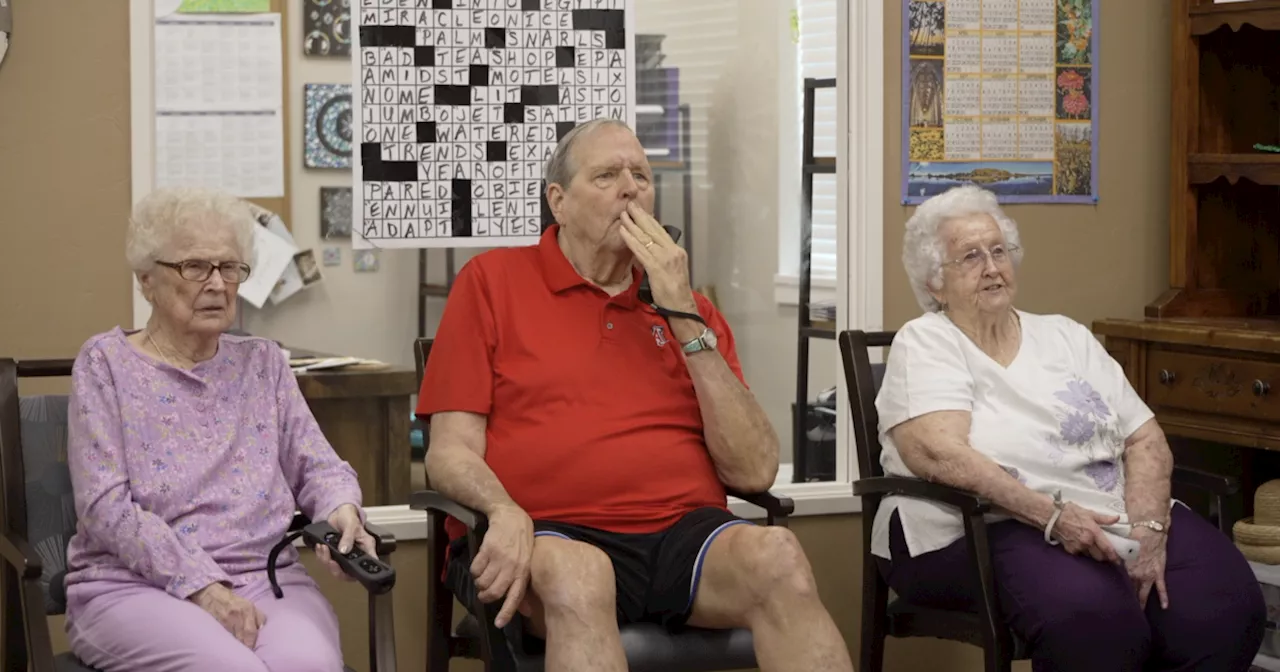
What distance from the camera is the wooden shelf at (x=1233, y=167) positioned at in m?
3.30

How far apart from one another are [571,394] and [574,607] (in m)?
0.45

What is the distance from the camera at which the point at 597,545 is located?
244cm

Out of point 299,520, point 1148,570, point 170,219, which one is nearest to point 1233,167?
point 1148,570

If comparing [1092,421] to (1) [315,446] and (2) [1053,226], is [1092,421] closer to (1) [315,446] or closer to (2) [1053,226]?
(2) [1053,226]

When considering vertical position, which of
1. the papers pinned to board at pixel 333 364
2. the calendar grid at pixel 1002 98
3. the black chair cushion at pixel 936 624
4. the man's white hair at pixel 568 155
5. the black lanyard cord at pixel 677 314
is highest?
the calendar grid at pixel 1002 98

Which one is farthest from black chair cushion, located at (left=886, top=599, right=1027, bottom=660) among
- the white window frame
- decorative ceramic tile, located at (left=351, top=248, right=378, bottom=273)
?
decorative ceramic tile, located at (left=351, top=248, right=378, bottom=273)

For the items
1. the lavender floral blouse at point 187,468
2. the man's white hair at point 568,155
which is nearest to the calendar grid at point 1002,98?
the man's white hair at point 568,155

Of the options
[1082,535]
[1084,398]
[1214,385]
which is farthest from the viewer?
[1214,385]

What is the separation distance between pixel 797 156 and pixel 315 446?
4.73 feet

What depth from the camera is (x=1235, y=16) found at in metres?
3.35

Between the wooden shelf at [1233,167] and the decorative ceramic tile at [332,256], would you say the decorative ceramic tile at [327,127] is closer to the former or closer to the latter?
the decorative ceramic tile at [332,256]

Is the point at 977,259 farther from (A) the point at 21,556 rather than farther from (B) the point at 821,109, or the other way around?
(A) the point at 21,556

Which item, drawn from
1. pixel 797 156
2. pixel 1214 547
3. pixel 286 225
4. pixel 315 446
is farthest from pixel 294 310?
pixel 1214 547

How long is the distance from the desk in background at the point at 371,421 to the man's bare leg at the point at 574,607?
806 mm
